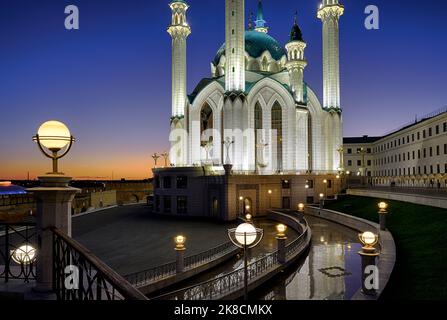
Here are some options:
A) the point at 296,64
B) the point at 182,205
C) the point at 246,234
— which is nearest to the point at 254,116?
the point at 296,64

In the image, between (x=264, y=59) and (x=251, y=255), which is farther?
(x=264, y=59)

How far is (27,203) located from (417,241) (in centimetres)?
4996

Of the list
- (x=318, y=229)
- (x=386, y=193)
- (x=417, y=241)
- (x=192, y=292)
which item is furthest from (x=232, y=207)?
(x=192, y=292)

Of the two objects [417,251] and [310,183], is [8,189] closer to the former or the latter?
[417,251]

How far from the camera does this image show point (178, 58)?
205ft

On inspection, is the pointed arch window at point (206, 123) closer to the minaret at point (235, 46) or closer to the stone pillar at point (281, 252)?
the minaret at point (235, 46)

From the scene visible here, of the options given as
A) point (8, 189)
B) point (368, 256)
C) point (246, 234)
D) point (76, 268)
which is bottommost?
point (368, 256)

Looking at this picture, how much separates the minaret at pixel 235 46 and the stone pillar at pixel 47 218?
45.8 meters

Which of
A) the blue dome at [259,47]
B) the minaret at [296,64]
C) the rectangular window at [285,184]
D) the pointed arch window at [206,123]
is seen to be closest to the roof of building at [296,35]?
the minaret at [296,64]

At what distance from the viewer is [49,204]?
20.8 ft

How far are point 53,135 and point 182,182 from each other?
42.1 meters

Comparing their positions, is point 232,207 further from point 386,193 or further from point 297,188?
point 386,193

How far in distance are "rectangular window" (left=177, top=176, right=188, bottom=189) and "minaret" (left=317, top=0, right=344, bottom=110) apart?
95.4ft

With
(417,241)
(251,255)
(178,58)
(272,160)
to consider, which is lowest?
(251,255)
